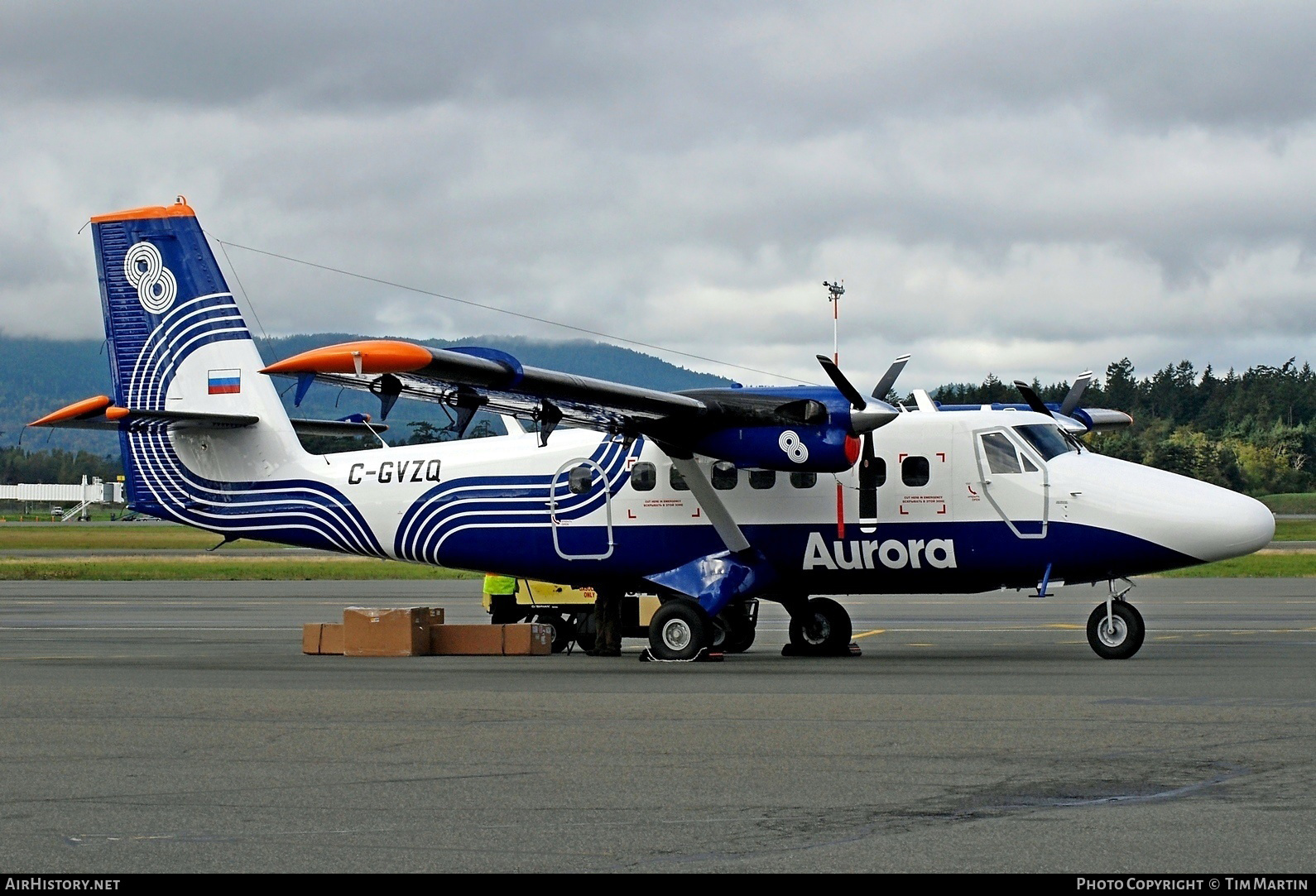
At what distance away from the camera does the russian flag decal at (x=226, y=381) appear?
74.6ft

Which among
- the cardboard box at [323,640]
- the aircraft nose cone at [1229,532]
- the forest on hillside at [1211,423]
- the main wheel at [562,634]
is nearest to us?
the aircraft nose cone at [1229,532]

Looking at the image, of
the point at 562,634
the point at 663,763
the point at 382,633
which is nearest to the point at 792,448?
the point at 562,634

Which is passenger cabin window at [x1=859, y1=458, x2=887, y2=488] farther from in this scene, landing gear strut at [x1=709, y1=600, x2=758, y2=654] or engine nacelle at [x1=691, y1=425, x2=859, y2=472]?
landing gear strut at [x1=709, y1=600, x2=758, y2=654]

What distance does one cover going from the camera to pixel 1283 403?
4862 inches

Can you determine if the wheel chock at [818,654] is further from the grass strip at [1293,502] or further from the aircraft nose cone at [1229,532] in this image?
the grass strip at [1293,502]

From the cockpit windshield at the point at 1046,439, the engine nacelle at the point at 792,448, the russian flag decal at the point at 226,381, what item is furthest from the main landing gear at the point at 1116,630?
the russian flag decal at the point at 226,381

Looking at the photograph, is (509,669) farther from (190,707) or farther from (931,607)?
(931,607)

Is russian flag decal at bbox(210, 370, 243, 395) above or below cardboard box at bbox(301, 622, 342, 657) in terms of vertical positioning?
above

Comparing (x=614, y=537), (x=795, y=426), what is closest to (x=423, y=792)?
(x=795, y=426)

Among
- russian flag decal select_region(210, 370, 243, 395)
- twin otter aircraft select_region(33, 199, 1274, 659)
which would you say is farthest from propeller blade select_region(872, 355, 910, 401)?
russian flag decal select_region(210, 370, 243, 395)

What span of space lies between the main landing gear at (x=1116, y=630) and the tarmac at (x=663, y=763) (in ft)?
0.93

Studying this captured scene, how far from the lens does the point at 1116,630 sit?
18.8 meters

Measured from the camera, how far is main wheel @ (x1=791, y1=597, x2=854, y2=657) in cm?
2108
